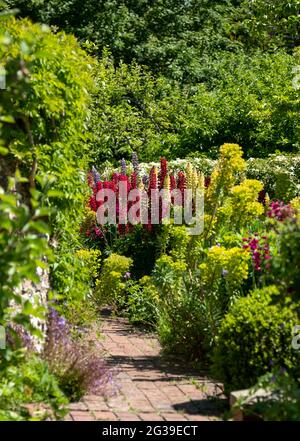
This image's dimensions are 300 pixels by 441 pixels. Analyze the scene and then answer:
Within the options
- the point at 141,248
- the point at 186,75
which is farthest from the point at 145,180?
the point at 186,75

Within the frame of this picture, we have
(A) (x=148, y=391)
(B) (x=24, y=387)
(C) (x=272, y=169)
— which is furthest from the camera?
(C) (x=272, y=169)

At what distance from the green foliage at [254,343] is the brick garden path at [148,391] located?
0.94ft

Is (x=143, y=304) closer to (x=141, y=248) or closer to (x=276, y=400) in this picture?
(x=141, y=248)

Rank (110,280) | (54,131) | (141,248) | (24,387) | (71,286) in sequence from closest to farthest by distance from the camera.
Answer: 1. (24,387)
2. (54,131)
3. (71,286)
4. (110,280)
5. (141,248)

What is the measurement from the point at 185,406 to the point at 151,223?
374cm

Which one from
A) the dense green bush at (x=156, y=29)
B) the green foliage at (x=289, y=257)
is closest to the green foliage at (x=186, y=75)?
the dense green bush at (x=156, y=29)

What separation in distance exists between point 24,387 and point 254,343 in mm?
1469

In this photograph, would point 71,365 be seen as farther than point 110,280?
No

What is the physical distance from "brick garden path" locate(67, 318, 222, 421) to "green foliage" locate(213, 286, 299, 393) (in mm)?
285

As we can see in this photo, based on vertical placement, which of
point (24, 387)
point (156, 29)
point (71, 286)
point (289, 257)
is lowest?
point (24, 387)

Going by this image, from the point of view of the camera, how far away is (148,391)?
6102mm

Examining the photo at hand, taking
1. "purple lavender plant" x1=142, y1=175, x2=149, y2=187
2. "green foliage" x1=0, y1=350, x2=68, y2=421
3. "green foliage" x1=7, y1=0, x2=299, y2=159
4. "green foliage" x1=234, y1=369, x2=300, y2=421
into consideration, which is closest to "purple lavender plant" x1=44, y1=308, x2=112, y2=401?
"green foliage" x1=0, y1=350, x2=68, y2=421
